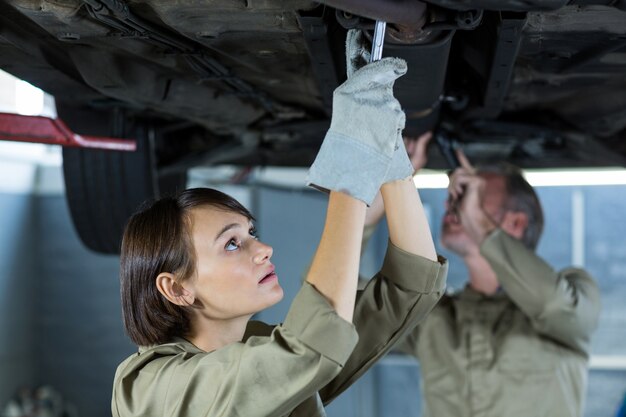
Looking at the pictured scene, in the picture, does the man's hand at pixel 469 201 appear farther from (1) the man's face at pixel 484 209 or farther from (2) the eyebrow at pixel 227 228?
(2) the eyebrow at pixel 227 228

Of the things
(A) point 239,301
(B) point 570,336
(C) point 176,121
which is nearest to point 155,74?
(C) point 176,121

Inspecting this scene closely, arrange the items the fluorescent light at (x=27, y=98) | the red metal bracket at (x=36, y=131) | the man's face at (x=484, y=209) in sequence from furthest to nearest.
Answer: the fluorescent light at (x=27, y=98) → the man's face at (x=484, y=209) → the red metal bracket at (x=36, y=131)

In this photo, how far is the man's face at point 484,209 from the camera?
2.30 m

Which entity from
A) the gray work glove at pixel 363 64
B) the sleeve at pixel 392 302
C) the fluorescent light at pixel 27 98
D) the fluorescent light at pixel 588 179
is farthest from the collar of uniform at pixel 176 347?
the fluorescent light at pixel 27 98

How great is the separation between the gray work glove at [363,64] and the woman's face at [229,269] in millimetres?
199

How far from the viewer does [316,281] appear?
0.94 m

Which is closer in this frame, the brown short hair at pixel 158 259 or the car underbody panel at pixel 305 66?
the brown short hair at pixel 158 259

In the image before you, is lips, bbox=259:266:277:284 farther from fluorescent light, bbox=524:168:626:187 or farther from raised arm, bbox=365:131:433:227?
fluorescent light, bbox=524:168:626:187

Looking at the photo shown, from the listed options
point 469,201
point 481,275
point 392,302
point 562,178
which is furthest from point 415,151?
point 562,178

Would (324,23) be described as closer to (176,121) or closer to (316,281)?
(316,281)

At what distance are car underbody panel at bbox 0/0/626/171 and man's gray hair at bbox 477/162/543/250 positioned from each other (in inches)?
3.8

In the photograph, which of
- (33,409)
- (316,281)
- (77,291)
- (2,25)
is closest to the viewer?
Result: (316,281)

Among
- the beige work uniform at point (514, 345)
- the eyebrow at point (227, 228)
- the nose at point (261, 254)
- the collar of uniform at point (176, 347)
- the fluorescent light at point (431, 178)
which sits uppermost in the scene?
the fluorescent light at point (431, 178)

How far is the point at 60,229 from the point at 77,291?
0.45 metres
